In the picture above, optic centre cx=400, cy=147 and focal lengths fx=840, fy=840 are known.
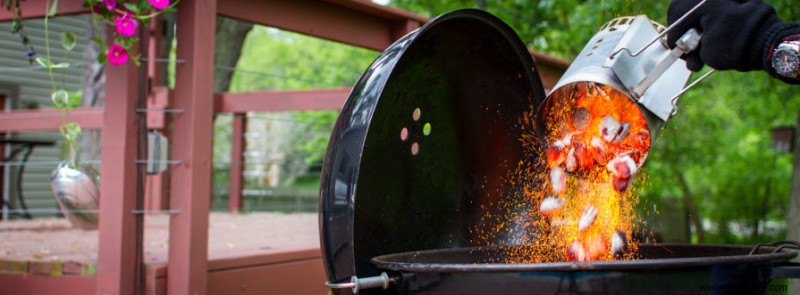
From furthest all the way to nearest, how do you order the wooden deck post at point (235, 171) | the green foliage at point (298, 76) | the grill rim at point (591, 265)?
the green foliage at point (298, 76) → the wooden deck post at point (235, 171) → the grill rim at point (591, 265)

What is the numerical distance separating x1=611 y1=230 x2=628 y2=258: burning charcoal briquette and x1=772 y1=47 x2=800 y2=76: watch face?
723 millimetres

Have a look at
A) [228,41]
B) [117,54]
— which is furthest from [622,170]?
[228,41]

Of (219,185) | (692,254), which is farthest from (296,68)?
(692,254)

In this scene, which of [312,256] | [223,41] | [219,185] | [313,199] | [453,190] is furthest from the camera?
[219,185]

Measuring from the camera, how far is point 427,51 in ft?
7.36

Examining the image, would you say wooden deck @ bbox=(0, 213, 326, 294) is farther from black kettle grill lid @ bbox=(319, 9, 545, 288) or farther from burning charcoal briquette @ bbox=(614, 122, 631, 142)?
burning charcoal briquette @ bbox=(614, 122, 631, 142)

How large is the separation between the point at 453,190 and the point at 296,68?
68.4 ft

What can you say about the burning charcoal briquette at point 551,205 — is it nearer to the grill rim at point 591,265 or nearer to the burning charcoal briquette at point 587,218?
the burning charcoal briquette at point 587,218

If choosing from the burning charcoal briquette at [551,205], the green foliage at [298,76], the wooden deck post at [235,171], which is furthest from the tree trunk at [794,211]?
the green foliage at [298,76]

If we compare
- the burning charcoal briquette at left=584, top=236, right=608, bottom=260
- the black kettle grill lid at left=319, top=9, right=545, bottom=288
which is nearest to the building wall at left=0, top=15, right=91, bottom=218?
the black kettle grill lid at left=319, top=9, right=545, bottom=288

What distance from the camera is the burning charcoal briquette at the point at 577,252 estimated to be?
2215 mm

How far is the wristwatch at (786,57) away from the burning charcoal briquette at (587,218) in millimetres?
601

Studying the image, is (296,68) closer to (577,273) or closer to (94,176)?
(94,176)

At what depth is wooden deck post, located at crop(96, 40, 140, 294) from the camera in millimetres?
2531
